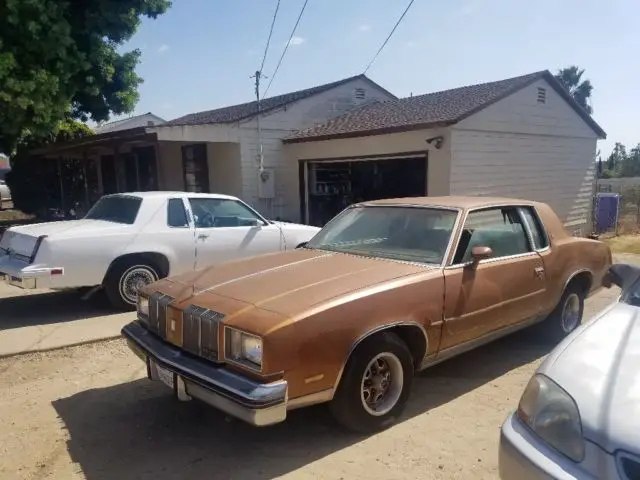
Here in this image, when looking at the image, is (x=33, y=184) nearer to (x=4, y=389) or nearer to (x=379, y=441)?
(x=4, y=389)

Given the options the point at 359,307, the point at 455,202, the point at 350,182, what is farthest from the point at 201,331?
the point at 350,182

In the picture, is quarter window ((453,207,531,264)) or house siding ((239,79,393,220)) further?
house siding ((239,79,393,220))

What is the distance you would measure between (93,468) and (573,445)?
8.74 ft

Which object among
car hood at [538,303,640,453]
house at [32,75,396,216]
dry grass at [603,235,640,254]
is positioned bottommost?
dry grass at [603,235,640,254]

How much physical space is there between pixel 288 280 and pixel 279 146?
10899 millimetres

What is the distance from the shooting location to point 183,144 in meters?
15.2

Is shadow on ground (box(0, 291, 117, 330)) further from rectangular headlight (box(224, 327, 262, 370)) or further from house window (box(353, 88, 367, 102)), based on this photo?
house window (box(353, 88, 367, 102))

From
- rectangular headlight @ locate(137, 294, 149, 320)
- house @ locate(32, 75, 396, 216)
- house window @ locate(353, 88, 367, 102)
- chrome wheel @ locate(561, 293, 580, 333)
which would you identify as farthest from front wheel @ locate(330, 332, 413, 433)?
house window @ locate(353, 88, 367, 102)

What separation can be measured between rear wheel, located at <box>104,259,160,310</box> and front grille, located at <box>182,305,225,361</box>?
10.7ft

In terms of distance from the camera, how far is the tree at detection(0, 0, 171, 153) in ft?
34.8

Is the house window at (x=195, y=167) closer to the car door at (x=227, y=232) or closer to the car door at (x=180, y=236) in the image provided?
the car door at (x=227, y=232)

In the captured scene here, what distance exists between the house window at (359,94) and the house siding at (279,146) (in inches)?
37.0

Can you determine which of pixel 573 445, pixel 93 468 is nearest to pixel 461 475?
pixel 573 445

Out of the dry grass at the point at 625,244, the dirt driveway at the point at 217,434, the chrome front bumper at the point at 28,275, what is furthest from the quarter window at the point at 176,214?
the dry grass at the point at 625,244
